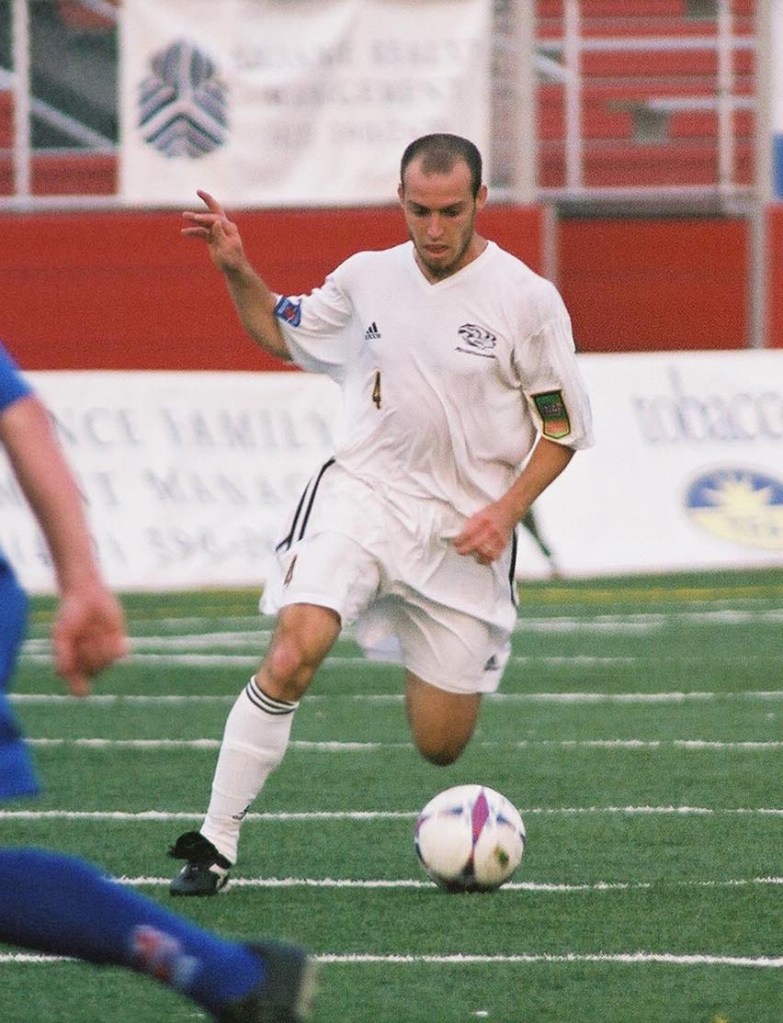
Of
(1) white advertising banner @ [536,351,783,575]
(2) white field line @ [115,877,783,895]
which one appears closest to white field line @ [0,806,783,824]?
(2) white field line @ [115,877,783,895]

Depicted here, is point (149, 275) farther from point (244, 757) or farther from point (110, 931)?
point (110, 931)

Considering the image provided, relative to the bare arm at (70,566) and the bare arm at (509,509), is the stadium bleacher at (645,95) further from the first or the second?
the bare arm at (70,566)

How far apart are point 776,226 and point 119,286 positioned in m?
4.95

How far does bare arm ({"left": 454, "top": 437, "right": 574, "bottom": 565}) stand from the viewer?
21.5ft

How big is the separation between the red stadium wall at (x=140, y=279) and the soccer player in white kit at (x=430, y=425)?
35.7 feet

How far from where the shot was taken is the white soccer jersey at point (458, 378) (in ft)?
22.4

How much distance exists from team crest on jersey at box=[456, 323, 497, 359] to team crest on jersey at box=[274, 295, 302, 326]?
20.9 inches

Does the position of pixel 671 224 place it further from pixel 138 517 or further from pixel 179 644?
pixel 179 644

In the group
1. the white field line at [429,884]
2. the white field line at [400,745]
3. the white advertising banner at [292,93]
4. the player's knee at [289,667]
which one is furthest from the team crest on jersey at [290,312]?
the white advertising banner at [292,93]

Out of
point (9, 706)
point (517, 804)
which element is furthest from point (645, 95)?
point (9, 706)

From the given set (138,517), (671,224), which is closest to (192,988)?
(138,517)

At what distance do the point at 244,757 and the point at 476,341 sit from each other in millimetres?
1323

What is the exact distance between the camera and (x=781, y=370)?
15359 mm

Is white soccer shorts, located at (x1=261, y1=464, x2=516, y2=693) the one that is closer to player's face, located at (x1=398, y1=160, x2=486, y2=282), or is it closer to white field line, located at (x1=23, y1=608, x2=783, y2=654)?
player's face, located at (x1=398, y1=160, x2=486, y2=282)
